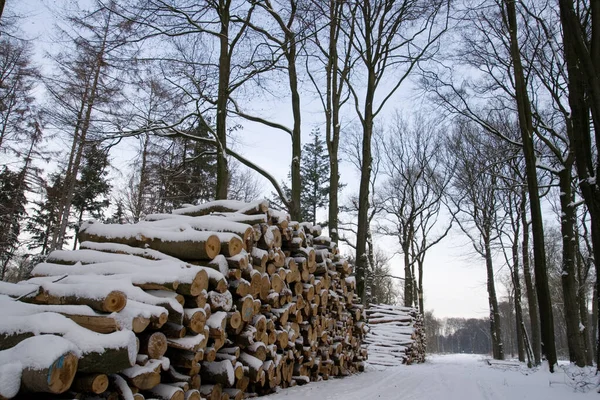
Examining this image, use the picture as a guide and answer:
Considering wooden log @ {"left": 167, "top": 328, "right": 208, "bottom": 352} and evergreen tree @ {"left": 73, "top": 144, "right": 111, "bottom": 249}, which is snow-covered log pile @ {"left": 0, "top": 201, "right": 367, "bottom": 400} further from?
evergreen tree @ {"left": 73, "top": 144, "right": 111, "bottom": 249}

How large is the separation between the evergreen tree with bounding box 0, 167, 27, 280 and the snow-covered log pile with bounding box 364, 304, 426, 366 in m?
15.0

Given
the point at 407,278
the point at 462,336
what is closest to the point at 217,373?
the point at 407,278

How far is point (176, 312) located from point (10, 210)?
16522 mm

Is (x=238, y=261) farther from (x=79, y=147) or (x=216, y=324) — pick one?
(x=79, y=147)

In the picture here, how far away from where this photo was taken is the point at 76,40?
28.7ft

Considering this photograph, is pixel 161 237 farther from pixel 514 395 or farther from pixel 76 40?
pixel 76 40

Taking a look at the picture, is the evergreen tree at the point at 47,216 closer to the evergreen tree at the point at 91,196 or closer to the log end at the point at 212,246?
the evergreen tree at the point at 91,196

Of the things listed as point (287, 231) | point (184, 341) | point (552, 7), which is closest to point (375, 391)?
point (287, 231)

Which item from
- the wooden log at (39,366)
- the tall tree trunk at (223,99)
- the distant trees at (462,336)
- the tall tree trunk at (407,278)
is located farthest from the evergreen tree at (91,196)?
the distant trees at (462,336)

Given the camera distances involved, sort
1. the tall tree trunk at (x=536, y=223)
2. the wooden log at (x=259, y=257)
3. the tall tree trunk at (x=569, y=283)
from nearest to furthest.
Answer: the wooden log at (x=259, y=257) < the tall tree trunk at (x=536, y=223) < the tall tree trunk at (x=569, y=283)

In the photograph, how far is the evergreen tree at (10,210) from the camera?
16188 mm

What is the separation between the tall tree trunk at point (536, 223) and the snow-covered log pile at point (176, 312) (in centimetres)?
519

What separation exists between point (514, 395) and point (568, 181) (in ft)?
25.9

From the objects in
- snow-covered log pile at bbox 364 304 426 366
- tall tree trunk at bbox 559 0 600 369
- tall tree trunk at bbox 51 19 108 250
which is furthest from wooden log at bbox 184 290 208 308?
snow-covered log pile at bbox 364 304 426 366
